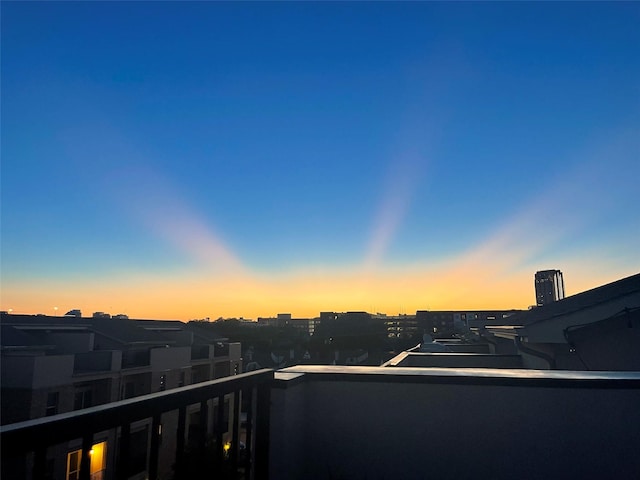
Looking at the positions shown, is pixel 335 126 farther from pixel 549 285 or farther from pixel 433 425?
pixel 549 285

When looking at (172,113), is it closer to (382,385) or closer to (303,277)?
(382,385)

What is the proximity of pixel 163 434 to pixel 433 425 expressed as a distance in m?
1.48

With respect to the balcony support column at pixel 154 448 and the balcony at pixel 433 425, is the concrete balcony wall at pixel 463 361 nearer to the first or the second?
the balcony at pixel 433 425

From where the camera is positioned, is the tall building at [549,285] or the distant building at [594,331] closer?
the distant building at [594,331]

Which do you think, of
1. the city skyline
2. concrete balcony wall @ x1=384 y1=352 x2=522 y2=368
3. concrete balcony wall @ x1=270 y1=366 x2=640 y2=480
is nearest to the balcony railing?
concrete balcony wall @ x1=270 y1=366 x2=640 y2=480

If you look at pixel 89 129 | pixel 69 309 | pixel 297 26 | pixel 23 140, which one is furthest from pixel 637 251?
pixel 69 309

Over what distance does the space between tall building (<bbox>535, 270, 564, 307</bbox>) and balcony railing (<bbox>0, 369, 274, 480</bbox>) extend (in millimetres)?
15163

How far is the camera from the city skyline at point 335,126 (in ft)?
17.1

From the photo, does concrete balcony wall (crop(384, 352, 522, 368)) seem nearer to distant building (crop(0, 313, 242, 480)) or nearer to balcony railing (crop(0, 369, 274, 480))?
distant building (crop(0, 313, 242, 480))

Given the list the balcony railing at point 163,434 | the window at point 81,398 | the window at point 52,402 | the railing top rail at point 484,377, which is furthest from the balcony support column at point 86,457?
the window at point 81,398

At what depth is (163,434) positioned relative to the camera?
1.56 metres

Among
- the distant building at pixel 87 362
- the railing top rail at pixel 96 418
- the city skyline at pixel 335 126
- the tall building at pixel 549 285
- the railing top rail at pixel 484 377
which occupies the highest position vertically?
the city skyline at pixel 335 126

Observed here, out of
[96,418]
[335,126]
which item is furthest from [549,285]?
[96,418]

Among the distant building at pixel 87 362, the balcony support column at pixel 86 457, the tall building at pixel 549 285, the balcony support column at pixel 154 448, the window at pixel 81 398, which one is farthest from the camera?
the window at pixel 81 398
